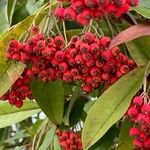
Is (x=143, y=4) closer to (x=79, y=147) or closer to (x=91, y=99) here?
(x=79, y=147)

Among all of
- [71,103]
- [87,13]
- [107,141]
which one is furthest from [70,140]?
[87,13]

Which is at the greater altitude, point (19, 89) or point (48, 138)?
point (19, 89)

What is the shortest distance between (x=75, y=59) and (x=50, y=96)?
1.34 ft

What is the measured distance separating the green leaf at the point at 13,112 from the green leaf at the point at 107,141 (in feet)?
1.97

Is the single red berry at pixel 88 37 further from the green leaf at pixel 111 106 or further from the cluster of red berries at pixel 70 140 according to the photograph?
the cluster of red berries at pixel 70 140

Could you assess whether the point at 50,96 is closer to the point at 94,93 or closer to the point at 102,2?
the point at 94,93

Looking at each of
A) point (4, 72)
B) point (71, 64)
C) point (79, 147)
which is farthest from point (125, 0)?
point (79, 147)

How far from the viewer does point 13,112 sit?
2.37 metres

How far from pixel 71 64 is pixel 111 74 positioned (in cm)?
11

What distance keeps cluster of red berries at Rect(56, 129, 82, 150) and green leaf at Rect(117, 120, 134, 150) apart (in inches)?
9.5

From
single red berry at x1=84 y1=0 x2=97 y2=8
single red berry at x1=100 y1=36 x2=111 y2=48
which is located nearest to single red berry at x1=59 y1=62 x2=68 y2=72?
single red berry at x1=100 y1=36 x2=111 y2=48

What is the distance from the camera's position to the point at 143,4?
158 centimetres

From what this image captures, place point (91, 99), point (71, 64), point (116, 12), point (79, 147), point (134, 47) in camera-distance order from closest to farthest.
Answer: point (116, 12), point (71, 64), point (134, 47), point (79, 147), point (91, 99)

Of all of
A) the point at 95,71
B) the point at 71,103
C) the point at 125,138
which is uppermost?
the point at 95,71
